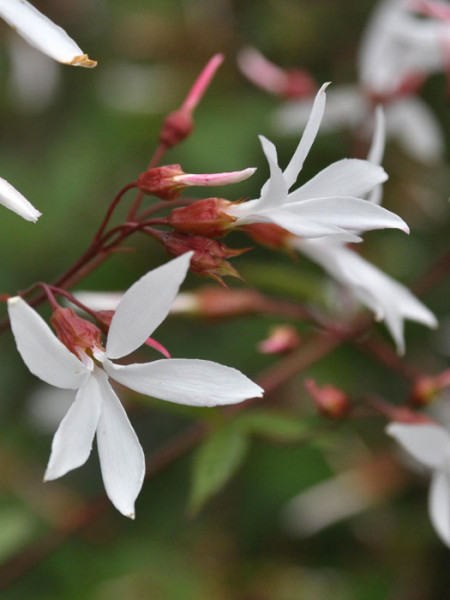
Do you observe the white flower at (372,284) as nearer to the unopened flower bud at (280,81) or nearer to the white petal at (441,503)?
the white petal at (441,503)

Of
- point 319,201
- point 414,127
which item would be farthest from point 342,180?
point 414,127

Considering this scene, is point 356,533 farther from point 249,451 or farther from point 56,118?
point 56,118

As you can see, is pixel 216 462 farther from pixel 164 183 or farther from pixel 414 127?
pixel 414 127

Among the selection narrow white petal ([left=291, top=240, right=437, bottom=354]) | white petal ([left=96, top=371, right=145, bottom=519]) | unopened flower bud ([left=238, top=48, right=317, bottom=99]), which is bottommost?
narrow white petal ([left=291, top=240, right=437, bottom=354])

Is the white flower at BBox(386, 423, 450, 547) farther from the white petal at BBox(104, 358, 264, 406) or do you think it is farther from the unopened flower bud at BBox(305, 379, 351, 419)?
the white petal at BBox(104, 358, 264, 406)

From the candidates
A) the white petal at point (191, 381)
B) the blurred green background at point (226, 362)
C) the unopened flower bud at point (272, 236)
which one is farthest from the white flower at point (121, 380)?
the blurred green background at point (226, 362)

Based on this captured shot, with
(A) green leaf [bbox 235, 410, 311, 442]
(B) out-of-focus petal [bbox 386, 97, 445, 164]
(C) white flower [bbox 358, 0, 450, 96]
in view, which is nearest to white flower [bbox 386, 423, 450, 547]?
(A) green leaf [bbox 235, 410, 311, 442]
